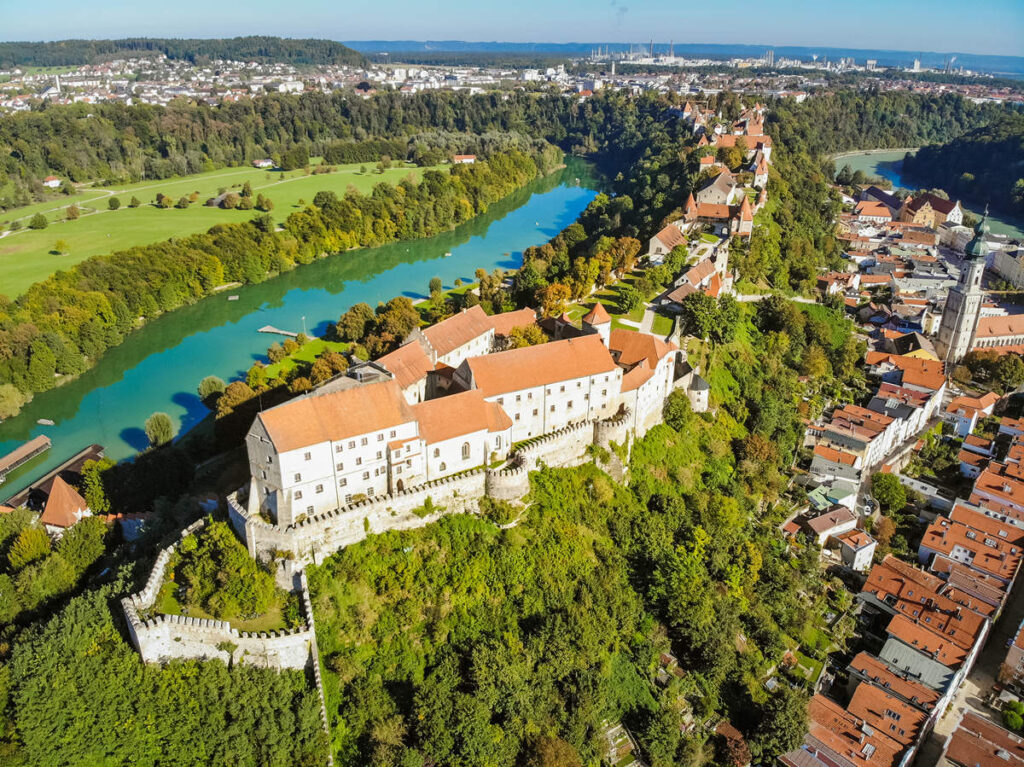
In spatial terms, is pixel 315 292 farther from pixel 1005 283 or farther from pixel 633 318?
pixel 1005 283

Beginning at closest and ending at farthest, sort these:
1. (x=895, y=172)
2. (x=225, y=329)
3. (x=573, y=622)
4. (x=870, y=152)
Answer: (x=573, y=622), (x=225, y=329), (x=895, y=172), (x=870, y=152)

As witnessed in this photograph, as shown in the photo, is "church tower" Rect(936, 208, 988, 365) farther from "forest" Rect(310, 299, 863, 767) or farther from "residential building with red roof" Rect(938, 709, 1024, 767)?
"residential building with red roof" Rect(938, 709, 1024, 767)

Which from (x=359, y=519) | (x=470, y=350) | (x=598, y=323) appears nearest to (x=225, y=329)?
(x=470, y=350)

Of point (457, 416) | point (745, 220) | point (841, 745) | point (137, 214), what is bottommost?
point (841, 745)

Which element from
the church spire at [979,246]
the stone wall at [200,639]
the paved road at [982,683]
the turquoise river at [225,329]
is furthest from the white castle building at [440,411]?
the church spire at [979,246]

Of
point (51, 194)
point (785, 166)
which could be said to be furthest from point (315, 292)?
point (785, 166)

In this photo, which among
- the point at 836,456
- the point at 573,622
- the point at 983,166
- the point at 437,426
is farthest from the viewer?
the point at 983,166

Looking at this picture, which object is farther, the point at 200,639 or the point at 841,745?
the point at 841,745

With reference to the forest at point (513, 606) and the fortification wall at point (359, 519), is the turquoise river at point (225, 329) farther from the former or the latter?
the fortification wall at point (359, 519)

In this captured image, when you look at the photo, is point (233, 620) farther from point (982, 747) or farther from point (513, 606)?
point (982, 747)
